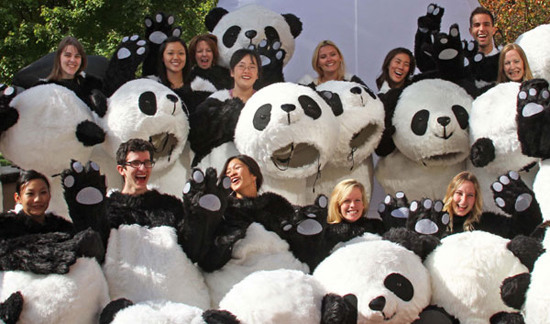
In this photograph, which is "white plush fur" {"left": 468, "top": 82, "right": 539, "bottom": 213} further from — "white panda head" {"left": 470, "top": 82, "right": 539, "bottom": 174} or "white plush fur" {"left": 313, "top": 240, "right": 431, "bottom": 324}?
"white plush fur" {"left": 313, "top": 240, "right": 431, "bottom": 324}

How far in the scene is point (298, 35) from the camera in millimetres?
5059

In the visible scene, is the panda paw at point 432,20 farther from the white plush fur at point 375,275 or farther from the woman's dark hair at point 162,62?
the white plush fur at point 375,275

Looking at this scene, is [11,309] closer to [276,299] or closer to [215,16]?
[276,299]

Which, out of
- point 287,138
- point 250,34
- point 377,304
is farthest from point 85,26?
point 377,304

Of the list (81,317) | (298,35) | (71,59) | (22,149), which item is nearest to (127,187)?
(81,317)

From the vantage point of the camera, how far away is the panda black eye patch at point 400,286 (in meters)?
2.46

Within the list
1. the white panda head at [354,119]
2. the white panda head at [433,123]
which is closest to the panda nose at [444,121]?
the white panda head at [433,123]

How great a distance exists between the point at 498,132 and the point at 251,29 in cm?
172

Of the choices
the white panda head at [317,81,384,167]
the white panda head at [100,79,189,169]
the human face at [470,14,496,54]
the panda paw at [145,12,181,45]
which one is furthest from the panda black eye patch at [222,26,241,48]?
the human face at [470,14,496,54]

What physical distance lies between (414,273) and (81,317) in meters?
1.17

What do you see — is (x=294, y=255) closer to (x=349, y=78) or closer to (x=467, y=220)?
(x=467, y=220)

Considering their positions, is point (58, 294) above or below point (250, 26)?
below

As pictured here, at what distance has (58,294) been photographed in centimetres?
233

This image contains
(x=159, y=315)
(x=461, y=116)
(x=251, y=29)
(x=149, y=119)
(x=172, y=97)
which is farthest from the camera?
(x=251, y=29)
